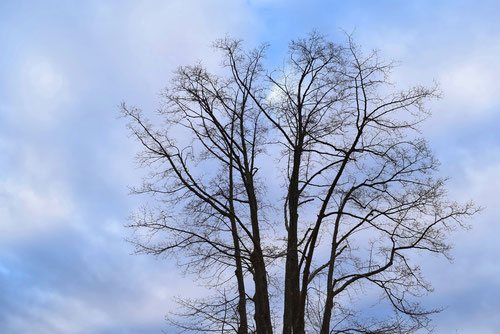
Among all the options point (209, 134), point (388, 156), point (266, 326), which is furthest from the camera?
point (209, 134)

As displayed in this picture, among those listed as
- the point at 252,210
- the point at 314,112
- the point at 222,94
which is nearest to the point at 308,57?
the point at 314,112

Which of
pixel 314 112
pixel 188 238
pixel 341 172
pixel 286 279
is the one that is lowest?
pixel 286 279

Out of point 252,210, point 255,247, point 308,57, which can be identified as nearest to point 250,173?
point 252,210

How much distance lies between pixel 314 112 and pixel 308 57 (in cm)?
155

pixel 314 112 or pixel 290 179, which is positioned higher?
pixel 314 112

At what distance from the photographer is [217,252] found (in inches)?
748

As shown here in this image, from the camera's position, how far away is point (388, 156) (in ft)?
62.4

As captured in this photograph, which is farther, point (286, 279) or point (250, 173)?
point (250, 173)

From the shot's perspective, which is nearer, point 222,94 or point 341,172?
point 341,172

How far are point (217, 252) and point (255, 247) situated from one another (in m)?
1.09

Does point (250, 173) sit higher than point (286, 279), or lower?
higher

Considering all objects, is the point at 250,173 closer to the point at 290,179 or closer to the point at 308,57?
the point at 290,179

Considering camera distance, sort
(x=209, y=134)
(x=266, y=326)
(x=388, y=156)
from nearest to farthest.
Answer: (x=266, y=326)
(x=388, y=156)
(x=209, y=134)

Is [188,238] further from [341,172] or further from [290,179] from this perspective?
[341,172]
